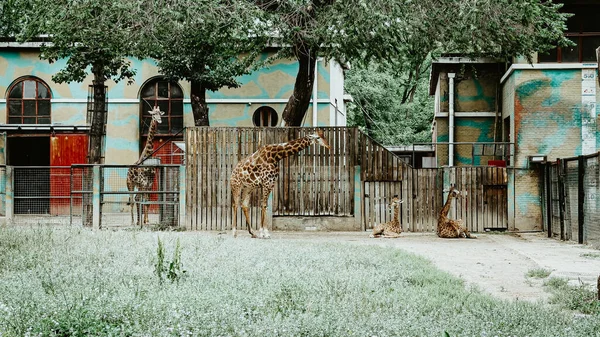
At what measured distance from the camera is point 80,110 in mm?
30062

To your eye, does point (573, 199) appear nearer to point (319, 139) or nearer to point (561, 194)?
point (561, 194)

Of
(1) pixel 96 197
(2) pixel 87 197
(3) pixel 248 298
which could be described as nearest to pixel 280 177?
(1) pixel 96 197

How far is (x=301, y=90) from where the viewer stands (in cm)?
2055

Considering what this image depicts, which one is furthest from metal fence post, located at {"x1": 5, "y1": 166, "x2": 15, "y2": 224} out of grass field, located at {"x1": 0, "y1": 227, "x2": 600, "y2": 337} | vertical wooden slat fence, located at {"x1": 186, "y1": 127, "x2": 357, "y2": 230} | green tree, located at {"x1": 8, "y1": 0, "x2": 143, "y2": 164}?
grass field, located at {"x1": 0, "y1": 227, "x2": 600, "y2": 337}

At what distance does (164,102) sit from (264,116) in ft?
13.1

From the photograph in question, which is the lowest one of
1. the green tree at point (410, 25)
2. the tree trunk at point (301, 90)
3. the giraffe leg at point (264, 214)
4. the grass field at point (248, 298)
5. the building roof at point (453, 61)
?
the grass field at point (248, 298)

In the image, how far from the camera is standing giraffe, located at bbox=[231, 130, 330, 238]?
699 inches

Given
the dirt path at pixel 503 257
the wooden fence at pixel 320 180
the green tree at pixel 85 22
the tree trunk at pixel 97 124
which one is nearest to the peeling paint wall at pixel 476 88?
the wooden fence at pixel 320 180

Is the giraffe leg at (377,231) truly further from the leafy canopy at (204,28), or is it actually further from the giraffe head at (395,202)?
the leafy canopy at (204,28)

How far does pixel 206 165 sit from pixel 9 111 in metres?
13.9

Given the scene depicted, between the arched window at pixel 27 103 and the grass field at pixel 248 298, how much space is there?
1863 cm

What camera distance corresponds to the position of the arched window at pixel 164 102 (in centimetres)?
3011

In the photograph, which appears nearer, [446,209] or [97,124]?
[446,209]

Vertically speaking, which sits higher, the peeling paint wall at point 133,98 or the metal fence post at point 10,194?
the peeling paint wall at point 133,98
